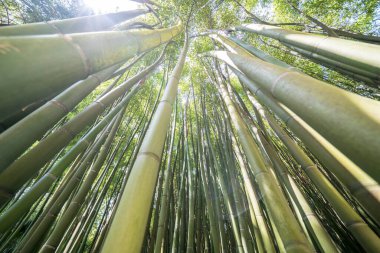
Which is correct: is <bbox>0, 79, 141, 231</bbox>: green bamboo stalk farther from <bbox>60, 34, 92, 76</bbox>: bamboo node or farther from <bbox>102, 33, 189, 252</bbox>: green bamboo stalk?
<bbox>60, 34, 92, 76</bbox>: bamboo node

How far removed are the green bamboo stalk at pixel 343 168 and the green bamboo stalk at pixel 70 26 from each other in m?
0.95

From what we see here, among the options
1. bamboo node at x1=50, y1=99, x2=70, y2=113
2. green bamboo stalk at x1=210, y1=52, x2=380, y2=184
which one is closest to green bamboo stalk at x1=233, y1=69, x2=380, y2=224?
green bamboo stalk at x1=210, y1=52, x2=380, y2=184

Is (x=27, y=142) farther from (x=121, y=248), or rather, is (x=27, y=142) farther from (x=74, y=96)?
(x=121, y=248)

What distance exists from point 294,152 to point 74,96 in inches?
55.6

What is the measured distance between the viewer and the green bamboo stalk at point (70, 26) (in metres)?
0.79

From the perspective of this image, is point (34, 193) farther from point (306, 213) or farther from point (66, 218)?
point (306, 213)

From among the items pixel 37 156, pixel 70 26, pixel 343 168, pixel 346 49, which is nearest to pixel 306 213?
pixel 343 168

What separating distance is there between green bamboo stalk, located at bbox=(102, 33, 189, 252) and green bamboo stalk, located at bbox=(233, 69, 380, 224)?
0.57 meters

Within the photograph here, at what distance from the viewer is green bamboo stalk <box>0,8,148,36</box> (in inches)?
31.3

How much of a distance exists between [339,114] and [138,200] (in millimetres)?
551

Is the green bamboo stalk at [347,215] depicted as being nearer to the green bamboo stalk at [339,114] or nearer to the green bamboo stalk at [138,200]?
the green bamboo stalk at [339,114]

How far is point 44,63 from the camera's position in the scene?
0.52 metres

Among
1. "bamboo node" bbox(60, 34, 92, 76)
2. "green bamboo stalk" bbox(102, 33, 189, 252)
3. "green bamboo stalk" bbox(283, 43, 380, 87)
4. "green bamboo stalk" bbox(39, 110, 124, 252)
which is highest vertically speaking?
"green bamboo stalk" bbox(283, 43, 380, 87)

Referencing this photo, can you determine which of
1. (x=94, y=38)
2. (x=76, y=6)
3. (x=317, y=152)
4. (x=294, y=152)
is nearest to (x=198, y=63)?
(x=76, y=6)
